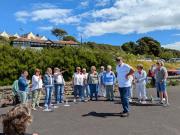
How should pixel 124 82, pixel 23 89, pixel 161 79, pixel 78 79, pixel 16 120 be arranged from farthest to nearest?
pixel 78 79 < pixel 161 79 < pixel 23 89 < pixel 124 82 < pixel 16 120

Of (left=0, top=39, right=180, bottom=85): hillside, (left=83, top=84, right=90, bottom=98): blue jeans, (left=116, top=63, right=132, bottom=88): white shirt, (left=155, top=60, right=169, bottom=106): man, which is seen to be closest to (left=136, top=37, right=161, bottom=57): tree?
(left=0, top=39, right=180, bottom=85): hillside

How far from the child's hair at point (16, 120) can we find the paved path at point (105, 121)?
21.5ft

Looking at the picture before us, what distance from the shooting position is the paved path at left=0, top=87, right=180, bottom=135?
432 inches

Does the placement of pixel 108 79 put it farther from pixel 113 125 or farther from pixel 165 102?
pixel 113 125

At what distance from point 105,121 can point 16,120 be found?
27.3 feet

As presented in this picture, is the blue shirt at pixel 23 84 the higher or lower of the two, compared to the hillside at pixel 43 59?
lower

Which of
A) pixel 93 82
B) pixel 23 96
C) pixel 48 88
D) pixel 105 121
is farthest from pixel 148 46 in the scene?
pixel 105 121

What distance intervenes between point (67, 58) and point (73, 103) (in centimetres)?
2010

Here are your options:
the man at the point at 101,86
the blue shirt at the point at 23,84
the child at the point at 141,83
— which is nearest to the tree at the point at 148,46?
the man at the point at 101,86

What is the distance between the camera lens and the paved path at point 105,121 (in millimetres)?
10984

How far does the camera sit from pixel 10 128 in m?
4.20

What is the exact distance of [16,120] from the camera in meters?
4.16

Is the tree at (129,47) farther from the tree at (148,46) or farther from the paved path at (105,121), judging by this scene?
the paved path at (105,121)

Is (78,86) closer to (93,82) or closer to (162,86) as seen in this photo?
(93,82)
